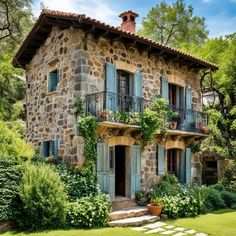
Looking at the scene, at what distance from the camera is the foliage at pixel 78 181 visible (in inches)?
446

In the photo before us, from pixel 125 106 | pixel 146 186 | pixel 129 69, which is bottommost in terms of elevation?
pixel 146 186

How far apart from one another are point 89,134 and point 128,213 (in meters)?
3.06

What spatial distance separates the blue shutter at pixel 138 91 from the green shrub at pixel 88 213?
4185 millimetres

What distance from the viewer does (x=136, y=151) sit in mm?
13836

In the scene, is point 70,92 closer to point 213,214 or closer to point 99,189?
point 99,189

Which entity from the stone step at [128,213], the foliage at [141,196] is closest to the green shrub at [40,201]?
the stone step at [128,213]

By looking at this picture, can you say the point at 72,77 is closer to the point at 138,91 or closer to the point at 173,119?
the point at 138,91

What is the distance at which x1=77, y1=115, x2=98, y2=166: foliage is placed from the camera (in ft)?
38.8

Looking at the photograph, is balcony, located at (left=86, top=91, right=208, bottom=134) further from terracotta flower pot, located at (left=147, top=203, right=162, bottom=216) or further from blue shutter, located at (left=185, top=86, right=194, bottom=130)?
terracotta flower pot, located at (left=147, top=203, right=162, bottom=216)

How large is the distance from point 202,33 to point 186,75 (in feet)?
44.7

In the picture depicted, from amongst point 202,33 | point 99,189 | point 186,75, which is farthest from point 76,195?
point 202,33

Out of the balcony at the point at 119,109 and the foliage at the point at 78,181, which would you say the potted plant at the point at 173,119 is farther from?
the foliage at the point at 78,181

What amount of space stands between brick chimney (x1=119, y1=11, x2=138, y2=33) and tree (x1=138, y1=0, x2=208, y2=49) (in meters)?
12.6

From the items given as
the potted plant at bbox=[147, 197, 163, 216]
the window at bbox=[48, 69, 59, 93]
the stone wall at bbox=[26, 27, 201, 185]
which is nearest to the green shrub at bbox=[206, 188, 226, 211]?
the stone wall at bbox=[26, 27, 201, 185]
